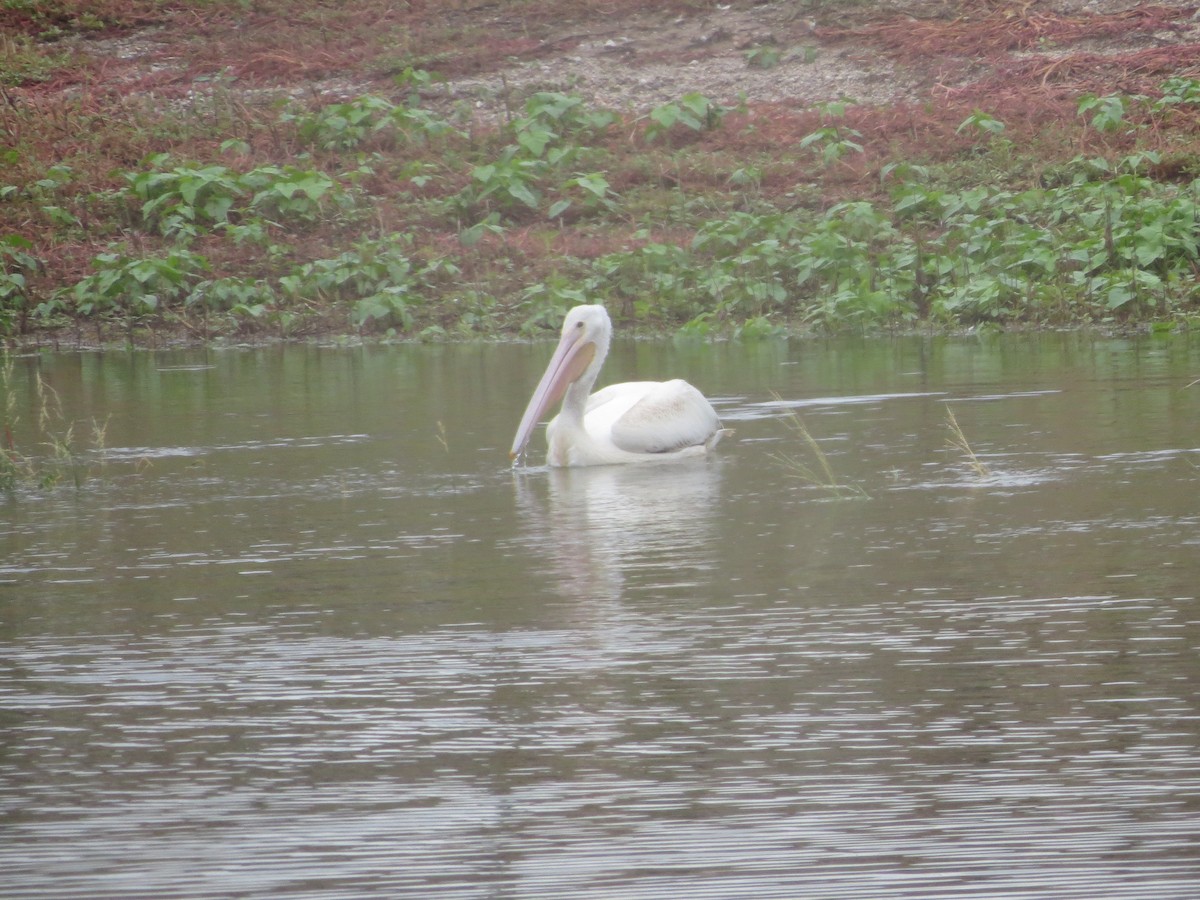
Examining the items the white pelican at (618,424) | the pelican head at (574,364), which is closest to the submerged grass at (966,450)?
the white pelican at (618,424)

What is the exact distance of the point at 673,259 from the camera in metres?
17.6

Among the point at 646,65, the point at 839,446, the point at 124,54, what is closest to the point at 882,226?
the point at 646,65

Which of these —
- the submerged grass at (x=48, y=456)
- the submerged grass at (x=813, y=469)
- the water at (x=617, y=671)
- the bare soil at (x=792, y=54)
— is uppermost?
the bare soil at (x=792, y=54)

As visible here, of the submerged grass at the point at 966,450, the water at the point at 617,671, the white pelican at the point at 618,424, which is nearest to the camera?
the water at the point at 617,671

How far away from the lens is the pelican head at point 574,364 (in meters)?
9.20

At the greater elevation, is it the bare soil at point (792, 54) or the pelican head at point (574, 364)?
the bare soil at point (792, 54)

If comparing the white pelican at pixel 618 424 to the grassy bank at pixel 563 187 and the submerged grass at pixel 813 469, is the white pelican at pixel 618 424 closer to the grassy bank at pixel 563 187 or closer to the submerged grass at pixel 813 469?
the submerged grass at pixel 813 469

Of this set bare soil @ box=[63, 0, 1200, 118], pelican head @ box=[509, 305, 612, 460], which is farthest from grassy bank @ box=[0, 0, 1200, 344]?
pelican head @ box=[509, 305, 612, 460]

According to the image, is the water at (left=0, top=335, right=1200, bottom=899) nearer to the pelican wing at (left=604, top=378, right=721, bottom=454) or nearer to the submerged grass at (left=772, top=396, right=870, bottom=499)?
the submerged grass at (left=772, top=396, right=870, bottom=499)

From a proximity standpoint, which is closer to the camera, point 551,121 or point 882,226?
point 882,226

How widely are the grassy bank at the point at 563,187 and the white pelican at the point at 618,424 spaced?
21.2ft

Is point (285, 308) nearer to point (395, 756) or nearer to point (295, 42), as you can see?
point (295, 42)

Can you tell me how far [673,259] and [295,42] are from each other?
32.3 ft

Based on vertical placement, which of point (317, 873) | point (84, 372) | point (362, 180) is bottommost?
point (317, 873)
